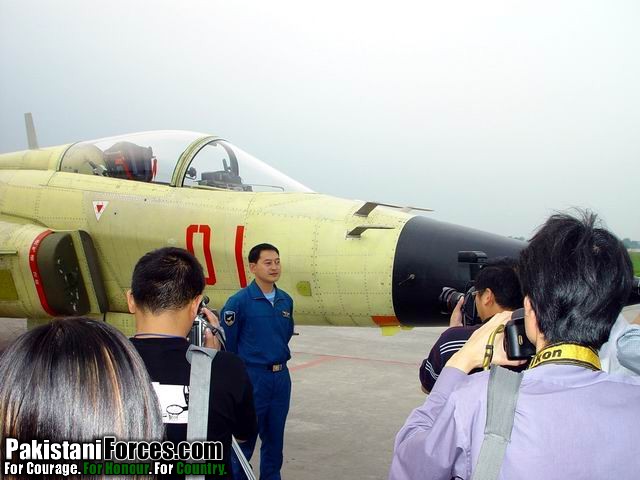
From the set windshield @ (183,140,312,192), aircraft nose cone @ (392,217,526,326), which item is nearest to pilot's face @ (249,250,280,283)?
aircraft nose cone @ (392,217,526,326)

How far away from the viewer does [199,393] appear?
2.07 metres

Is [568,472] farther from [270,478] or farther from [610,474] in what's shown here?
[270,478]

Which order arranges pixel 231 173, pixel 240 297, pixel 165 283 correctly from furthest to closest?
pixel 231 173 < pixel 240 297 < pixel 165 283

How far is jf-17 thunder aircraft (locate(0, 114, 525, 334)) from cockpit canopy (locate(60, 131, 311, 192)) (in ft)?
0.04

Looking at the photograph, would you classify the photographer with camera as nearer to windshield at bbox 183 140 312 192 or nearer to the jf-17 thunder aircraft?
the jf-17 thunder aircraft

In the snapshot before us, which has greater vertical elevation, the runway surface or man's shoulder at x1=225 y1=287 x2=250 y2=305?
man's shoulder at x1=225 y1=287 x2=250 y2=305

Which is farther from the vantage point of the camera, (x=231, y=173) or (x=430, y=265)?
(x=231, y=173)

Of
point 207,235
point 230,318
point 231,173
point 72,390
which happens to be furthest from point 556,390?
point 231,173

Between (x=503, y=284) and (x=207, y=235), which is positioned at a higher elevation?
(x=503, y=284)

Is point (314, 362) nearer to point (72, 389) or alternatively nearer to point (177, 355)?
point (177, 355)

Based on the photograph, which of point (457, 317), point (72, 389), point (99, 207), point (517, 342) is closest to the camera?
point (72, 389)

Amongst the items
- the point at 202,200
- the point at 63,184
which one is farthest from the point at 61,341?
the point at 63,184

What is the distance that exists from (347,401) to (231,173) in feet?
10.2

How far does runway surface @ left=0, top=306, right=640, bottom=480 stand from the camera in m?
5.41
